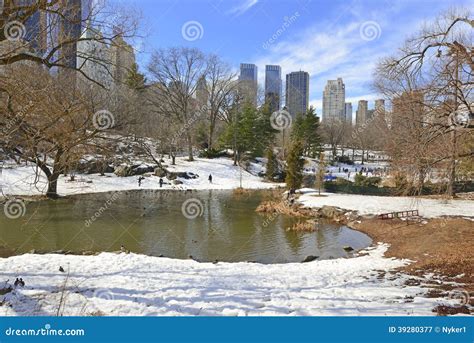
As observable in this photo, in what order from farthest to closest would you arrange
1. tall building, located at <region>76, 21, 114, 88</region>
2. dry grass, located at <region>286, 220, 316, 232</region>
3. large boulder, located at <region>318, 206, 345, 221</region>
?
large boulder, located at <region>318, 206, 345, 221</region> → dry grass, located at <region>286, 220, 316, 232</region> → tall building, located at <region>76, 21, 114, 88</region>

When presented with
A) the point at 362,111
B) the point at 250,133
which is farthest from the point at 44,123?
the point at 362,111

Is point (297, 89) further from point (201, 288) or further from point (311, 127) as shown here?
point (201, 288)

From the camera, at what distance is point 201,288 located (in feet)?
22.6

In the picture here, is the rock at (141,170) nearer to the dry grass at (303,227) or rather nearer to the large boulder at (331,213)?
the large boulder at (331,213)

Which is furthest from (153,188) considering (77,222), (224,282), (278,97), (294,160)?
(278,97)

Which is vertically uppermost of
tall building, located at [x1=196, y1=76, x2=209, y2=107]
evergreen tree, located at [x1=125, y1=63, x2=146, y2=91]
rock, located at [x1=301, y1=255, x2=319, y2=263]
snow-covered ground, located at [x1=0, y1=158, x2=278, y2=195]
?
tall building, located at [x1=196, y1=76, x2=209, y2=107]

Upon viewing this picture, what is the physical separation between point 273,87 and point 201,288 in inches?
2285

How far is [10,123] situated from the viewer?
16.4 ft

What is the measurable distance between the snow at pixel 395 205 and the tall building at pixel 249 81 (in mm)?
32262

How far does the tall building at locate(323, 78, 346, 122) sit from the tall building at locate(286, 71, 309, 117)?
446 cm

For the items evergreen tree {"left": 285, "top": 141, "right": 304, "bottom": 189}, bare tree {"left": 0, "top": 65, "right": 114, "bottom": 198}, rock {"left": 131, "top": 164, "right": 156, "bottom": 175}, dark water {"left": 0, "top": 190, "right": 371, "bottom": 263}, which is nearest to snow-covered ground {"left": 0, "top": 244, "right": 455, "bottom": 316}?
dark water {"left": 0, "top": 190, "right": 371, "bottom": 263}

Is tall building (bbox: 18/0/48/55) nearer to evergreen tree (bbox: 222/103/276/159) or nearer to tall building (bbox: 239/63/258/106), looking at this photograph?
evergreen tree (bbox: 222/103/276/159)

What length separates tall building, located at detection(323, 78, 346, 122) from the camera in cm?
5803

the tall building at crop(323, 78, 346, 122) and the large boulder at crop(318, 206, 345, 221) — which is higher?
the tall building at crop(323, 78, 346, 122)
